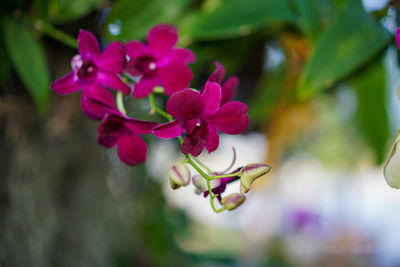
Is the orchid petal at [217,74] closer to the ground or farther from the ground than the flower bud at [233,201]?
farther from the ground

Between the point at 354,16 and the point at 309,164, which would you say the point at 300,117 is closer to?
the point at 354,16

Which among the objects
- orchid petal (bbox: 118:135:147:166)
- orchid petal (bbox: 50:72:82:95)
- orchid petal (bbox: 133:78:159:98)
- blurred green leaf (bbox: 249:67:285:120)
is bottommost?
orchid petal (bbox: 118:135:147:166)

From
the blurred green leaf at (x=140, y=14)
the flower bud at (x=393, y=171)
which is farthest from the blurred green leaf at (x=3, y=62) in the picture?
the flower bud at (x=393, y=171)

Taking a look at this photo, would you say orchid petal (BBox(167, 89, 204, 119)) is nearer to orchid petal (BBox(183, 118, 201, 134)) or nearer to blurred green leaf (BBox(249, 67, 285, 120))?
orchid petal (BBox(183, 118, 201, 134))

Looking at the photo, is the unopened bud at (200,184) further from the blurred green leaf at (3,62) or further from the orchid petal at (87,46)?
the blurred green leaf at (3,62)

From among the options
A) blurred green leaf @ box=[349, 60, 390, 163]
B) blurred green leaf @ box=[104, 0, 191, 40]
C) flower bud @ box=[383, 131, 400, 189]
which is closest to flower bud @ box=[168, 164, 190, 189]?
flower bud @ box=[383, 131, 400, 189]

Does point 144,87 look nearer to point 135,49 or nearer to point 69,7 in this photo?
point 135,49
